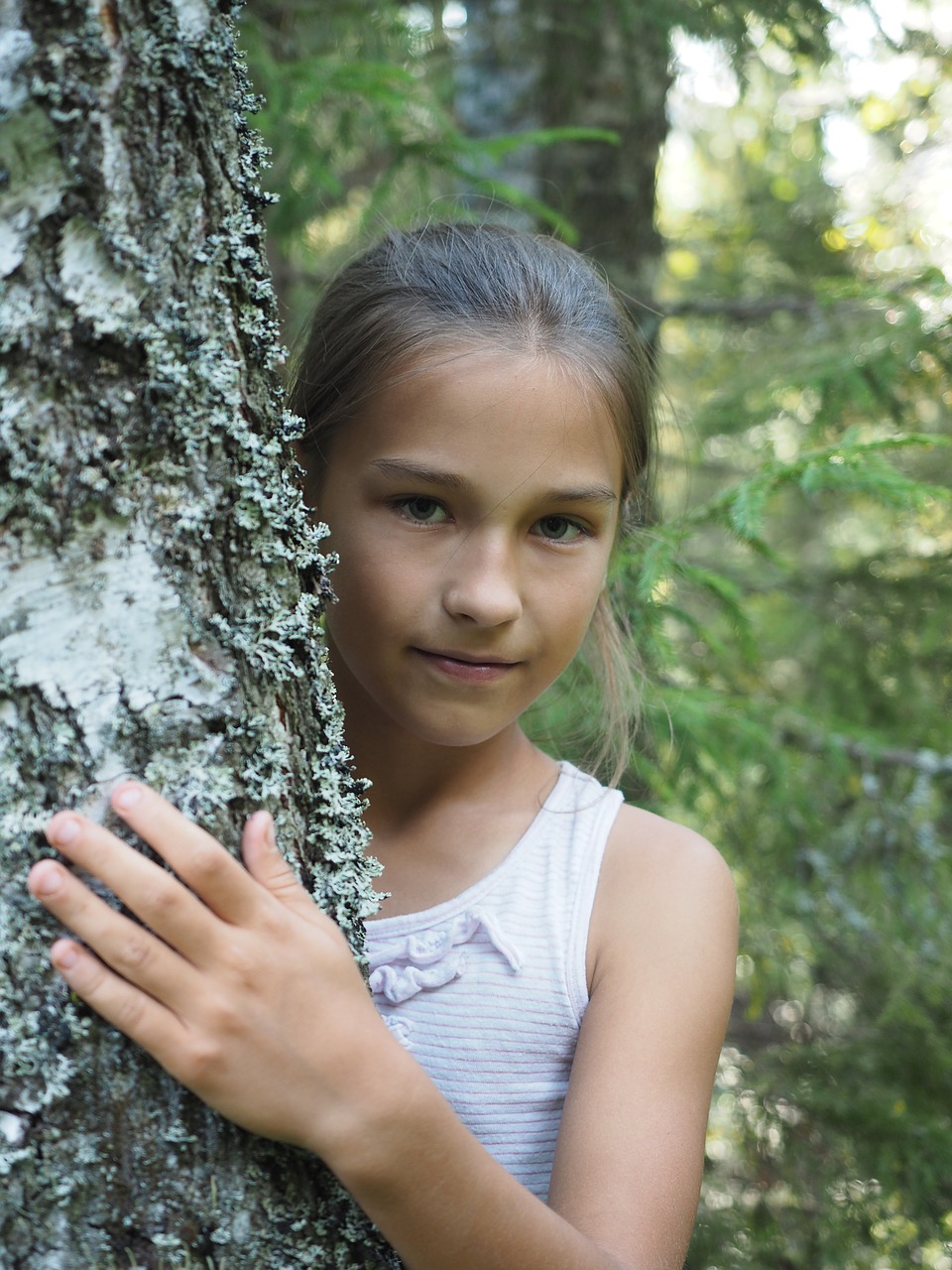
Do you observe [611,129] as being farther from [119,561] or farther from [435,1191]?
[435,1191]

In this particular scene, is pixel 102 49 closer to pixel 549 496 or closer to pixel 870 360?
pixel 549 496

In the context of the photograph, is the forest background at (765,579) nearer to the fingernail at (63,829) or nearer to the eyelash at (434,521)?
the eyelash at (434,521)

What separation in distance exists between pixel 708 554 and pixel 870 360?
118 cm

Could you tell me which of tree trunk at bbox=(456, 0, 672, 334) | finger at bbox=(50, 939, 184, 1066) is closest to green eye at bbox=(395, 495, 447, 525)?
finger at bbox=(50, 939, 184, 1066)

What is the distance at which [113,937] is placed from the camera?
112 centimetres

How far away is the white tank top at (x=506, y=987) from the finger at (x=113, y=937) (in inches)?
34.4

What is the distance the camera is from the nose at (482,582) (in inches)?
70.0

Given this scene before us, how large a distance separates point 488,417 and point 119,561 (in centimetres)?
81

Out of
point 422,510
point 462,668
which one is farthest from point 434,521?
point 462,668

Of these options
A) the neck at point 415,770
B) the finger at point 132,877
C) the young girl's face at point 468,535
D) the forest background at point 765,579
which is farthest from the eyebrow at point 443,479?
the finger at point 132,877

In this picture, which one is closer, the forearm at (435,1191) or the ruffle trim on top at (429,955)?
the forearm at (435,1191)

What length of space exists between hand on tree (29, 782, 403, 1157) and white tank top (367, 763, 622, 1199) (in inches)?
29.1

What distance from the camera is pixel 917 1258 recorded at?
4246 mm

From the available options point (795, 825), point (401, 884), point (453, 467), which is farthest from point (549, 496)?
point (795, 825)
